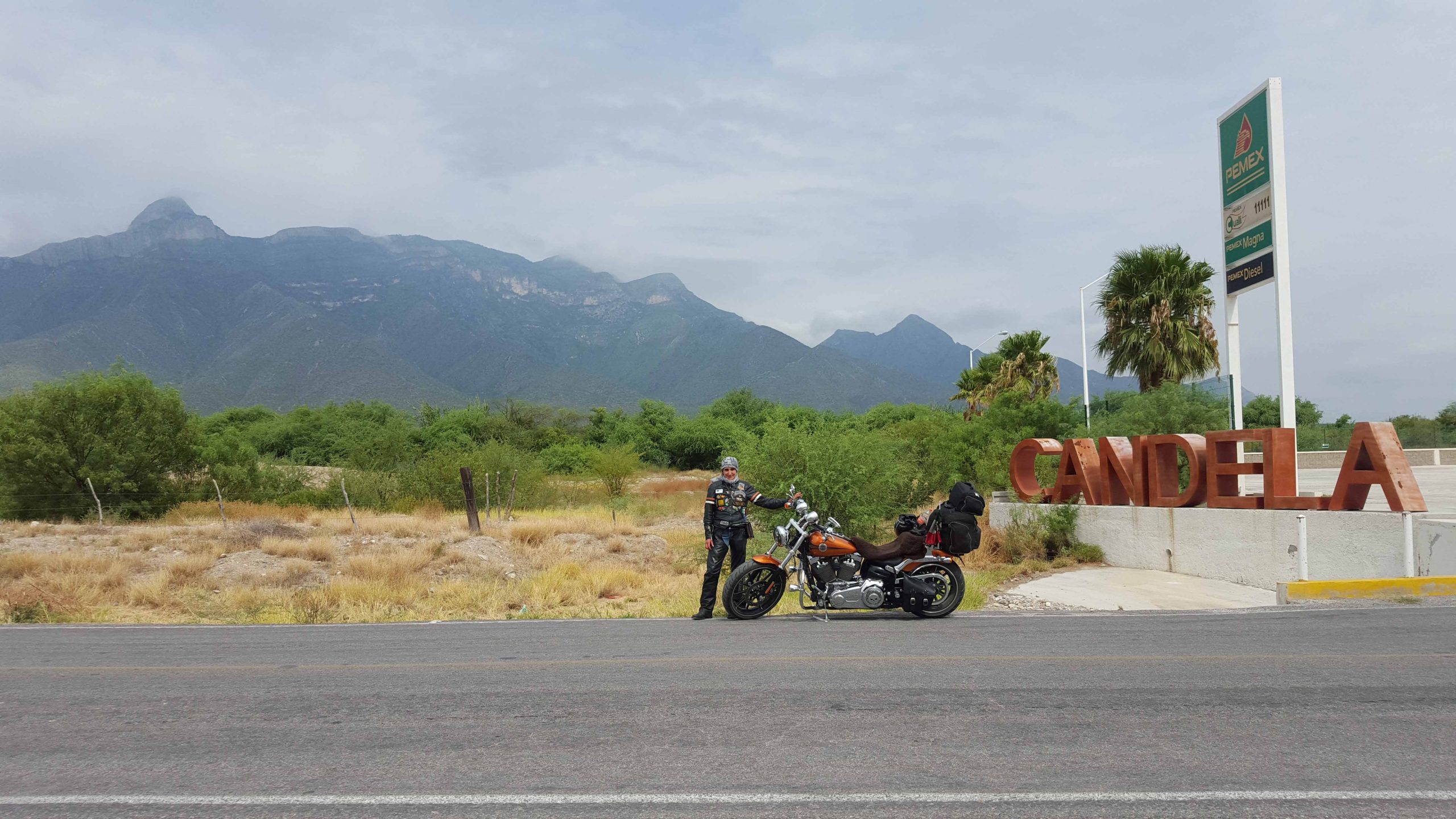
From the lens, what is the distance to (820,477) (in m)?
24.1

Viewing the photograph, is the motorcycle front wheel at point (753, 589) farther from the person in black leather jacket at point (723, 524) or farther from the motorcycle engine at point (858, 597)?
the motorcycle engine at point (858, 597)

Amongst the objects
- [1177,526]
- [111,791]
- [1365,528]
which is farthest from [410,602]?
[1365,528]

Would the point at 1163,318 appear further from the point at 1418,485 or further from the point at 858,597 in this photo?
the point at 858,597

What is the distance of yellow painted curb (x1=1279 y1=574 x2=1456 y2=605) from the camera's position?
1207cm

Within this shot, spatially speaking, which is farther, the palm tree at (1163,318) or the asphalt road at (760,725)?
the palm tree at (1163,318)

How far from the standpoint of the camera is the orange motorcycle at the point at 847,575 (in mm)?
10602

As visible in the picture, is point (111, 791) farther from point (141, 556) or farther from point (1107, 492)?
point (141, 556)

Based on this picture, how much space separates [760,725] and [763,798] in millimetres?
1332

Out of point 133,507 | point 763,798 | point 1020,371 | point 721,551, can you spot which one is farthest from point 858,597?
point 1020,371

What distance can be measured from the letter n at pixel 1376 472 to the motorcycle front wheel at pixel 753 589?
9.49 m

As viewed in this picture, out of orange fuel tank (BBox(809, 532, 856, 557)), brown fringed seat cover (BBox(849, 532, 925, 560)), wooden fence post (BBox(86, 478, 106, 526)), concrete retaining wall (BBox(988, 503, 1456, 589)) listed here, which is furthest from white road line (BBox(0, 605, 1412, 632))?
wooden fence post (BBox(86, 478, 106, 526))

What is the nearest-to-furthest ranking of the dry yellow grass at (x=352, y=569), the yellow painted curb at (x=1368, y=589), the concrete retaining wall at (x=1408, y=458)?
the yellow painted curb at (x=1368, y=589) < the dry yellow grass at (x=352, y=569) < the concrete retaining wall at (x=1408, y=458)

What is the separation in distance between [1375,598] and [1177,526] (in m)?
5.33

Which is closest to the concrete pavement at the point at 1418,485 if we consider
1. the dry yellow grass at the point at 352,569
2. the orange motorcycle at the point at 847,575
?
the orange motorcycle at the point at 847,575
